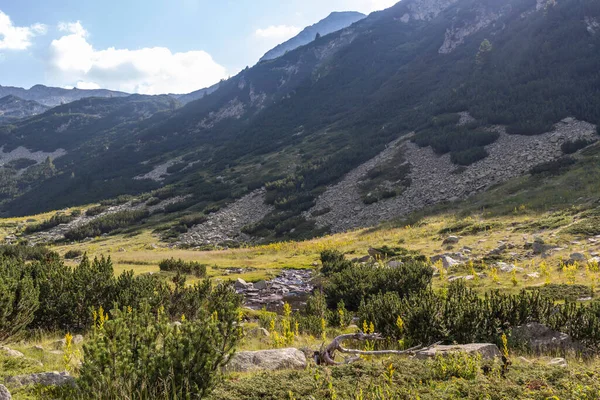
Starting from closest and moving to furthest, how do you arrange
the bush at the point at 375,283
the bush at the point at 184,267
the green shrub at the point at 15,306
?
the green shrub at the point at 15,306, the bush at the point at 375,283, the bush at the point at 184,267

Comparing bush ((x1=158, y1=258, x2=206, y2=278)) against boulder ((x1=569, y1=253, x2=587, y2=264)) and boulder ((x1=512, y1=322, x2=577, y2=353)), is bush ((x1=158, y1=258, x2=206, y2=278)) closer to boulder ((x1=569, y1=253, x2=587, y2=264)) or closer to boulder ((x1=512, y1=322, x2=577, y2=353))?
boulder ((x1=512, y1=322, x2=577, y2=353))

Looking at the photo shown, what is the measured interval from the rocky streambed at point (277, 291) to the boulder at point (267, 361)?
8.47 m

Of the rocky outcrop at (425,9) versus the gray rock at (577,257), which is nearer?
the gray rock at (577,257)

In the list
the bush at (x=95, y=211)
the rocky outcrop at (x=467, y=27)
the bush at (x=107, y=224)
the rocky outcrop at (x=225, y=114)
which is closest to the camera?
the bush at (x=107, y=224)

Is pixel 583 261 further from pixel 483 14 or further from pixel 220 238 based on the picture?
pixel 483 14

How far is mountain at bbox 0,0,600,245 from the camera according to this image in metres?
38.4

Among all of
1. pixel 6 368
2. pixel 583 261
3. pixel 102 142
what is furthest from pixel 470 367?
pixel 102 142

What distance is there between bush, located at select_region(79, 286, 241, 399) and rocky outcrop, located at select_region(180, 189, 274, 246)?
34.0 metres

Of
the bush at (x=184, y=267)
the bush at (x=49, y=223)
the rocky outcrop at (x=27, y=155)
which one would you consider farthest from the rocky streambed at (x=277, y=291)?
the rocky outcrop at (x=27, y=155)

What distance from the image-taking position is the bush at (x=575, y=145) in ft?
110

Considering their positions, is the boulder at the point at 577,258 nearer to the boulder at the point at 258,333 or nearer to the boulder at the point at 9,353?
the boulder at the point at 258,333

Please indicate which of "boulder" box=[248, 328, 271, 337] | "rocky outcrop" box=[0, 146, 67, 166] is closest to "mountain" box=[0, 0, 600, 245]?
"rocky outcrop" box=[0, 146, 67, 166]

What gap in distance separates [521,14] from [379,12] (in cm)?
9464

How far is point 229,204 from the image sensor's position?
49.6m
